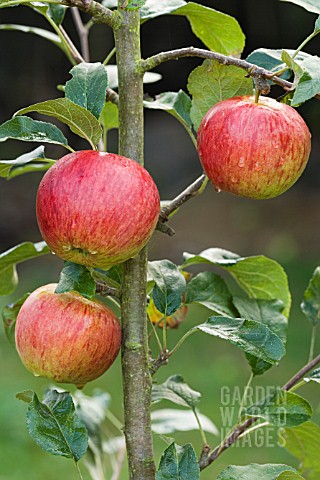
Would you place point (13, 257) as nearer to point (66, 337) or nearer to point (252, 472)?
point (66, 337)

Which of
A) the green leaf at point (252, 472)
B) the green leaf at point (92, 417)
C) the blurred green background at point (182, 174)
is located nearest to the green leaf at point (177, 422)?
the green leaf at point (92, 417)

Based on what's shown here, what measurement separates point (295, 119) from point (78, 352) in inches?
11.7

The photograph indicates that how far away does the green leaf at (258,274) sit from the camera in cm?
92

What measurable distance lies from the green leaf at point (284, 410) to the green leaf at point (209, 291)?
0.40 ft

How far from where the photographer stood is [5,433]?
2.33 m

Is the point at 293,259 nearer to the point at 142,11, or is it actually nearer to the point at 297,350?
the point at 297,350

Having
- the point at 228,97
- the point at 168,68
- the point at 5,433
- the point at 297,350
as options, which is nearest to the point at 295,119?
the point at 228,97

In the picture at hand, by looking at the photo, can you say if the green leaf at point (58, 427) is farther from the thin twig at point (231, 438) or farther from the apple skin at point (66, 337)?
the thin twig at point (231, 438)

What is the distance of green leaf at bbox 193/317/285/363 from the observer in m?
0.68

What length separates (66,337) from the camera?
71 cm

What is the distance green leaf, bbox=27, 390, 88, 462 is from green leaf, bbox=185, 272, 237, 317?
21 centimetres

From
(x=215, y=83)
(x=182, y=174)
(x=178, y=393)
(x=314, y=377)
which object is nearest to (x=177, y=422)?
(x=178, y=393)

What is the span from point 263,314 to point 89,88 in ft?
1.14

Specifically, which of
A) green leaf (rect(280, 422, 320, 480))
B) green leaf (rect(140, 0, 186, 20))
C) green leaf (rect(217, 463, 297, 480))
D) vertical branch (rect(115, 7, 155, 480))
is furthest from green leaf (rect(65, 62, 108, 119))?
green leaf (rect(280, 422, 320, 480))
